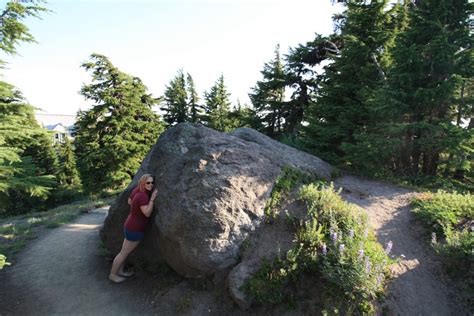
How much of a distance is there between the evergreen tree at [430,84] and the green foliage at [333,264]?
4.85 metres

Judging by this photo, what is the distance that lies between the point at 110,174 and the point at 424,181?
2392 cm

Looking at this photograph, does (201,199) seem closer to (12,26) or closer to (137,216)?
(137,216)

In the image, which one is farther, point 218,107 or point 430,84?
point 218,107

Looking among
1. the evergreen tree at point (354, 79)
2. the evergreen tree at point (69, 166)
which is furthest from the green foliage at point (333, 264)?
the evergreen tree at point (69, 166)

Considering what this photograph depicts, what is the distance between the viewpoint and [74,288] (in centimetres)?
584

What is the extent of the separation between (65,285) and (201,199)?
12.8ft

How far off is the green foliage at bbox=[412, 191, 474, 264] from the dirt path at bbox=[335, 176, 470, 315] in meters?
0.28

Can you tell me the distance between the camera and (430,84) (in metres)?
8.59

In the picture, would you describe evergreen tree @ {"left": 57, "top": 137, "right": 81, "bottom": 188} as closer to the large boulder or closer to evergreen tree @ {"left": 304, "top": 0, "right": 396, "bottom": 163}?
the large boulder

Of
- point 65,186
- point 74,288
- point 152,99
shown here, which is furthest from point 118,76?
point 74,288

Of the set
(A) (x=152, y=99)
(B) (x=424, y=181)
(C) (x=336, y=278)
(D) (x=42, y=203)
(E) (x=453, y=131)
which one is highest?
(A) (x=152, y=99)

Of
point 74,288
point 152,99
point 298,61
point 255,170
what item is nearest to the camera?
point 74,288

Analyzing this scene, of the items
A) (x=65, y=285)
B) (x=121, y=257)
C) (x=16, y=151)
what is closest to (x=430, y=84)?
(x=121, y=257)

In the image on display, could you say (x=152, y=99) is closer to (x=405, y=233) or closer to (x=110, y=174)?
(x=110, y=174)
